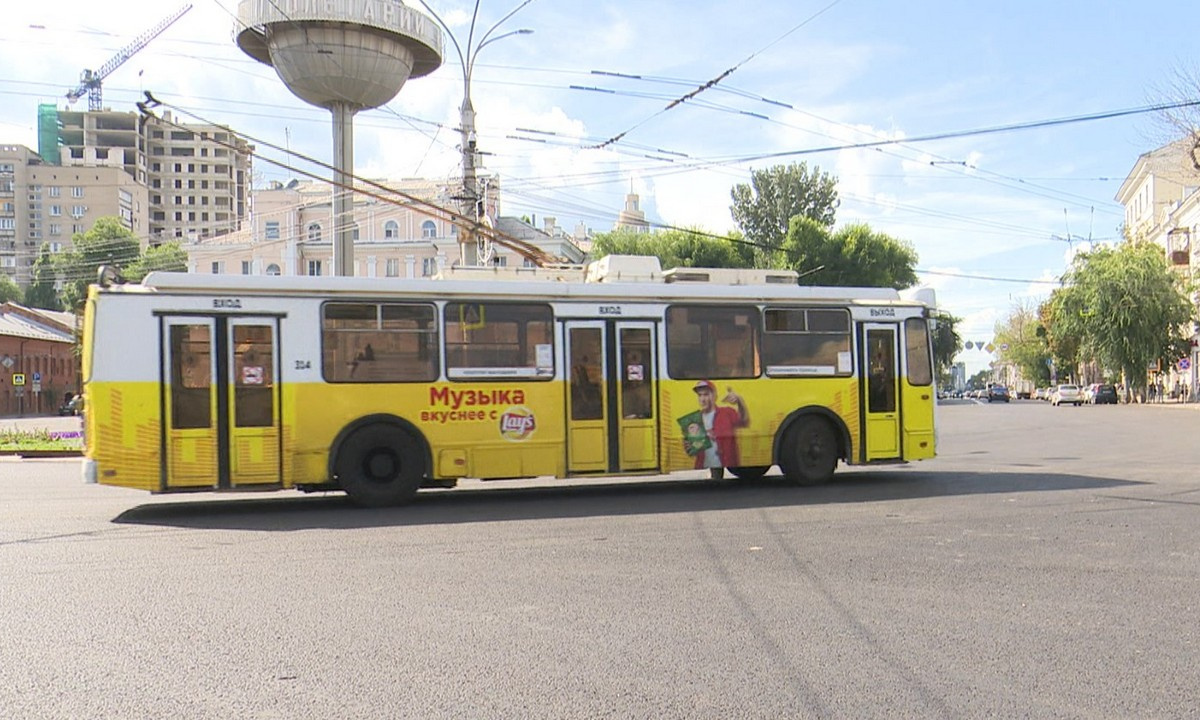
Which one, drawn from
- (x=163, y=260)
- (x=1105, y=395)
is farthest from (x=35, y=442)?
(x=163, y=260)

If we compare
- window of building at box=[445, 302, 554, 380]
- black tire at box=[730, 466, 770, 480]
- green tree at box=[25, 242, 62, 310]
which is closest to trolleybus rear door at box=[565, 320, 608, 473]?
window of building at box=[445, 302, 554, 380]

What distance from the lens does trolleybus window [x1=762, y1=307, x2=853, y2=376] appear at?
13203mm

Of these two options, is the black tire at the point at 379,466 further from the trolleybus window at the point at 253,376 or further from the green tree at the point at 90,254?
the green tree at the point at 90,254

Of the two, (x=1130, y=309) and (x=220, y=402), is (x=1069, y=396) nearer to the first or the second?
(x=1130, y=309)

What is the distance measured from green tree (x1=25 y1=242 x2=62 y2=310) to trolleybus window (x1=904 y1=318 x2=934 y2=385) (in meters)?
113

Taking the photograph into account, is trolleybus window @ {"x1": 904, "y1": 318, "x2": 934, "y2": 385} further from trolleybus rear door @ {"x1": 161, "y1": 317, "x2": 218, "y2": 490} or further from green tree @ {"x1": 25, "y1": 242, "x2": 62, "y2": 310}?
green tree @ {"x1": 25, "y1": 242, "x2": 62, "y2": 310}

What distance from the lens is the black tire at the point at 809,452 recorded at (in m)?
13.2

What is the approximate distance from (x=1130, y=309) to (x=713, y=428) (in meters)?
47.8

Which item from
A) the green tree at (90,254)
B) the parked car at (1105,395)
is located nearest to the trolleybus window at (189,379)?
the parked car at (1105,395)

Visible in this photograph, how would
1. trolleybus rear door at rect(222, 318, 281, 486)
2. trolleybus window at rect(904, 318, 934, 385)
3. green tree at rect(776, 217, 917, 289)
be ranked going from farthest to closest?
green tree at rect(776, 217, 917, 289) < trolleybus window at rect(904, 318, 934, 385) < trolleybus rear door at rect(222, 318, 281, 486)

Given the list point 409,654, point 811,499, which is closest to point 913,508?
point 811,499

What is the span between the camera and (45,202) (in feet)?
405

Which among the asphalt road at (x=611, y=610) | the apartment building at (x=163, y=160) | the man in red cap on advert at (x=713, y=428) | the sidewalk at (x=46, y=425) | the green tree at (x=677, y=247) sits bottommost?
the asphalt road at (x=611, y=610)

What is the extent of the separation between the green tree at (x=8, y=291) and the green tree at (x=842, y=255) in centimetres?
9026
